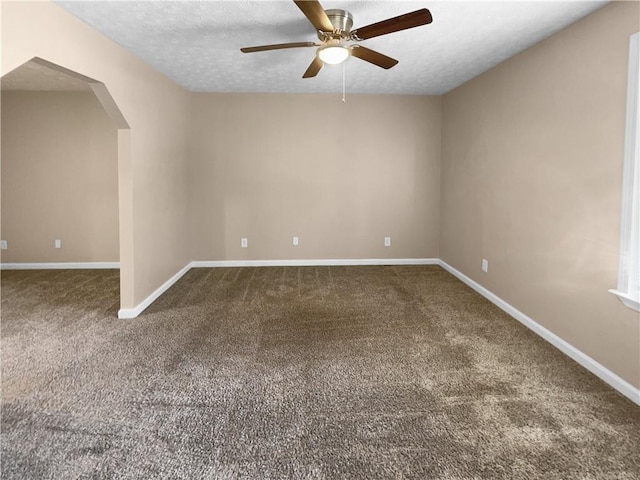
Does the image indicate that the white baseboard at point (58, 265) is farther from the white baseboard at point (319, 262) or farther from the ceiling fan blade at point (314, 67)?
the ceiling fan blade at point (314, 67)

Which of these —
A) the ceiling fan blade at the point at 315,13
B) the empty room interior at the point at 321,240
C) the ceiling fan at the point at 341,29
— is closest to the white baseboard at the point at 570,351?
the empty room interior at the point at 321,240

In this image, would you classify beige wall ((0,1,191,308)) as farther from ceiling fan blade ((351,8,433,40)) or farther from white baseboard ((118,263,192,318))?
ceiling fan blade ((351,8,433,40))

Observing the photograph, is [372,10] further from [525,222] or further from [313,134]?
[313,134]

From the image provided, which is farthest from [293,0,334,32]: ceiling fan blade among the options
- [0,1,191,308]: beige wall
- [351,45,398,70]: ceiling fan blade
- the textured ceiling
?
[0,1,191,308]: beige wall

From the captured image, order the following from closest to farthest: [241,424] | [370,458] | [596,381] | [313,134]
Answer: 1. [370,458]
2. [241,424]
3. [596,381]
4. [313,134]

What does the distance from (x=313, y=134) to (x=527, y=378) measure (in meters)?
3.99

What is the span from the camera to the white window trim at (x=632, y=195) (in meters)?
2.18

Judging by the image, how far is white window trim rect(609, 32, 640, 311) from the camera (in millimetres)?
Result: 2180

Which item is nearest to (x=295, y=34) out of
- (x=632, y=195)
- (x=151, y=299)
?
(x=632, y=195)

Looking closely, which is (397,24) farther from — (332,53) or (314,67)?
(314,67)

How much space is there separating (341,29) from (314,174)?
293cm

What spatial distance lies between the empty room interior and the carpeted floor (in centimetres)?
2

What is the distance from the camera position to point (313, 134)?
5363mm

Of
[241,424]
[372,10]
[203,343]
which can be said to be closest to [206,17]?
[372,10]
